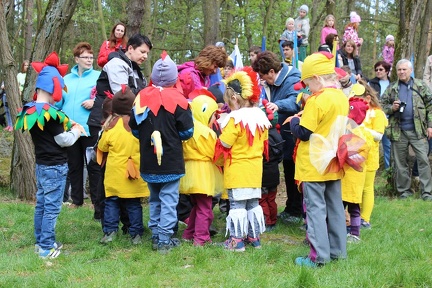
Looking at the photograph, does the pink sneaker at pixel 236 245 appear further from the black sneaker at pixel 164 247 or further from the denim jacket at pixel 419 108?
the denim jacket at pixel 419 108

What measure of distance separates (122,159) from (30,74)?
3396 mm

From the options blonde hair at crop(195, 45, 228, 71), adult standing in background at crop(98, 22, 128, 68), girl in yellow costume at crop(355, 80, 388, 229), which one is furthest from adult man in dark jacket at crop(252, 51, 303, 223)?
adult standing in background at crop(98, 22, 128, 68)

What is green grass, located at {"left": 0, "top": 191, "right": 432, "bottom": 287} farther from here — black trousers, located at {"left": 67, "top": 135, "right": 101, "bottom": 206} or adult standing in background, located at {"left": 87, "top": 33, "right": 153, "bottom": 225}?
adult standing in background, located at {"left": 87, "top": 33, "right": 153, "bottom": 225}

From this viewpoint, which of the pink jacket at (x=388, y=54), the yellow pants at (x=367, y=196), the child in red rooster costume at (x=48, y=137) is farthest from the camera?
the pink jacket at (x=388, y=54)

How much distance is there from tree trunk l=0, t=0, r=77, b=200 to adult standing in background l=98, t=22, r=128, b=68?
3.82 feet

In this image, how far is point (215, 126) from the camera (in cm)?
581

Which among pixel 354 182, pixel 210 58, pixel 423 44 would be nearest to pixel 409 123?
pixel 354 182

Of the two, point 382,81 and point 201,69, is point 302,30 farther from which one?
point 201,69

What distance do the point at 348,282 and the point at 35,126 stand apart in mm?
3147

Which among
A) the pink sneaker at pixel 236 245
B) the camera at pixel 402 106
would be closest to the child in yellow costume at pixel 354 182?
the pink sneaker at pixel 236 245

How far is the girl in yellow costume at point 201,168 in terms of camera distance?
18.3 ft

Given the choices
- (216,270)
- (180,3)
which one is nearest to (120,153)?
(216,270)

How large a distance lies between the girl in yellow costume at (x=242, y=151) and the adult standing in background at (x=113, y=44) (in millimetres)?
2095

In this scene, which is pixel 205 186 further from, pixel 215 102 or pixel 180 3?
pixel 180 3
